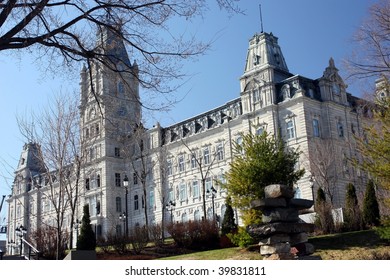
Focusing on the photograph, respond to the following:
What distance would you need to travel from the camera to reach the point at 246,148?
1906 centimetres

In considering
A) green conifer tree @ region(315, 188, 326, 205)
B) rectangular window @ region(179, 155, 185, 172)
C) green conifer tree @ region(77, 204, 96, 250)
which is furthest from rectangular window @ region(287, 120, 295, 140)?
green conifer tree @ region(77, 204, 96, 250)

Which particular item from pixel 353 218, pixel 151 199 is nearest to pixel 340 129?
pixel 151 199

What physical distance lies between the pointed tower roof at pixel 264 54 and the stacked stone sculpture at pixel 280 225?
32744 mm

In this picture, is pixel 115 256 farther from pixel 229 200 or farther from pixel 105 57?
pixel 105 57

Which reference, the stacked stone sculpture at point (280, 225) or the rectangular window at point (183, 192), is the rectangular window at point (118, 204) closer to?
the rectangular window at point (183, 192)

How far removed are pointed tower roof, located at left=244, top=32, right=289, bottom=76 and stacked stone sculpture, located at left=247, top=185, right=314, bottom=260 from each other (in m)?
32.7

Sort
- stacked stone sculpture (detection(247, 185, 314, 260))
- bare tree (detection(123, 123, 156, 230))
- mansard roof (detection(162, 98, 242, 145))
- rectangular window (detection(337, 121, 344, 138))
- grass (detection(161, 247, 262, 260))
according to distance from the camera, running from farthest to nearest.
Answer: mansard roof (detection(162, 98, 242, 145)) < rectangular window (detection(337, 121, 344, 138)) < bare tree (detection(123, 123, 156, 230)) < grass (detection(161, 247, 262, 260)) < stacked stone sculpture (detection(247, 185, 314, 260))

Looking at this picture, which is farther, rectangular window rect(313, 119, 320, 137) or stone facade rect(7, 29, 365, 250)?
rectangular window rect(313, 119, 320, 137)

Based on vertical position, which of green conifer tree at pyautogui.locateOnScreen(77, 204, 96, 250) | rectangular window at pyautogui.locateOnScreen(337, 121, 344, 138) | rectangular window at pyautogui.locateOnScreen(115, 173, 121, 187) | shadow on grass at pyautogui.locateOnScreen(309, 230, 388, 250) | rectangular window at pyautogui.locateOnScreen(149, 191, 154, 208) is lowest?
shadow on grass at pyautogui.locateOnScreen(309, 230, 388, 250)

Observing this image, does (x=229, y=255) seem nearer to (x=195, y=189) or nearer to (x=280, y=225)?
(x=280, y=225)

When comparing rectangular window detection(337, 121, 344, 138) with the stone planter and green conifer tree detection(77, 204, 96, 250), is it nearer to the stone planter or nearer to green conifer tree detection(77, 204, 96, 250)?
green conifer tree detection(77, 204, 96, 250)

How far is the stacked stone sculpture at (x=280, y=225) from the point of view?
1252 centimetres

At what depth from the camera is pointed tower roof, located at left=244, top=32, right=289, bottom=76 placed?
148 ft

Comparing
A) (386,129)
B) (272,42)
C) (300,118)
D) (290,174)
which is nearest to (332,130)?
(300,118)
